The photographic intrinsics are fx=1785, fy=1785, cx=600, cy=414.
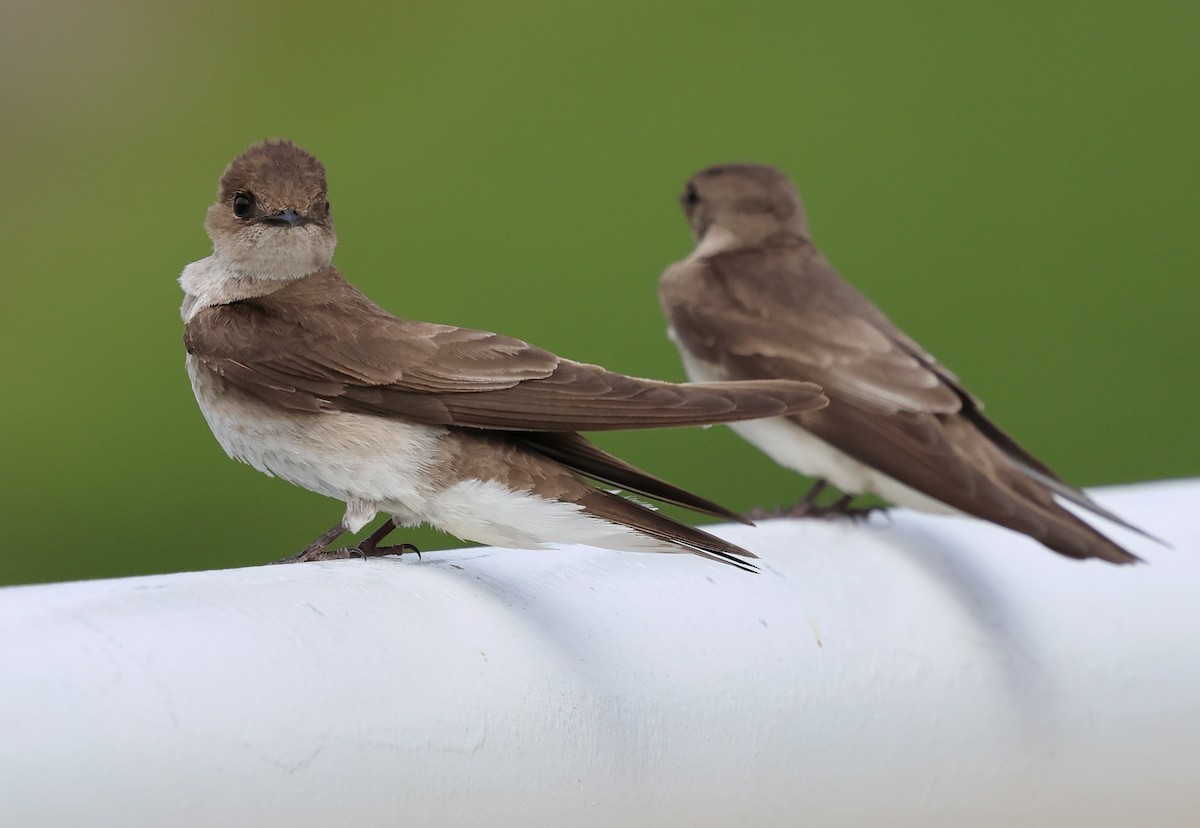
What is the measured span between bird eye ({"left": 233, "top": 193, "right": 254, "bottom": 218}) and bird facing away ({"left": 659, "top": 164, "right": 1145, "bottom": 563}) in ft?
4.67

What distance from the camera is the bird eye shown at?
2.73 m

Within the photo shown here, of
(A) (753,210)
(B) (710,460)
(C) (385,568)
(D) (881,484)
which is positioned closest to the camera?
(C) (385,568)

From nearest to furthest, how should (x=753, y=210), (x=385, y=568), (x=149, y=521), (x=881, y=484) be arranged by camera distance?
(x=385, y=568) < (x=881, y=484) < (x=753, y=210) < (x=149, y=521)

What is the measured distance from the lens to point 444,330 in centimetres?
255

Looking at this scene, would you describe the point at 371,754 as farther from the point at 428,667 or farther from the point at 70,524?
the point at 70,524

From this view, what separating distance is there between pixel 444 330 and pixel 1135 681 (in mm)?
1056

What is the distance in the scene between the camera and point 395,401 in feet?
8.20

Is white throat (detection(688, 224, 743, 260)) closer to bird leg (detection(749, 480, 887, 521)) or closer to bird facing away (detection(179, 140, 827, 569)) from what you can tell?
bird leg (detection(749, 480, 887, 521))

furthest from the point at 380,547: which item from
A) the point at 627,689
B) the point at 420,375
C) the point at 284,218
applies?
the point at 627,689

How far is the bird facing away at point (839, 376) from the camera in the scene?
3.76 metres

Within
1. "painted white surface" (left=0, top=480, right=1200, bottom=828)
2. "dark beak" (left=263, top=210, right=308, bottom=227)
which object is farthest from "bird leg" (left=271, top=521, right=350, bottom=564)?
"dark beak" (left=263, top=210, right=308, bottom=227)

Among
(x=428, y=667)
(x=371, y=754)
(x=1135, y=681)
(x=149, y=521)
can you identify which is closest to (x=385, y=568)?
(x=428, y=667)

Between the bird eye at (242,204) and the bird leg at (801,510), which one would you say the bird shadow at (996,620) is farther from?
the bird leg at (801,510)

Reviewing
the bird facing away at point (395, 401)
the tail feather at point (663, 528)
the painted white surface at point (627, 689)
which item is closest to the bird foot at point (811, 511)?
the painted white surface at point (627, 689)
